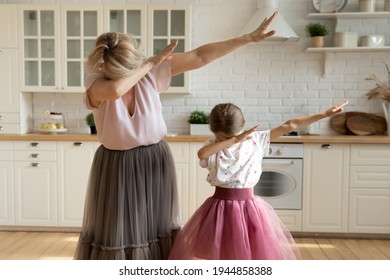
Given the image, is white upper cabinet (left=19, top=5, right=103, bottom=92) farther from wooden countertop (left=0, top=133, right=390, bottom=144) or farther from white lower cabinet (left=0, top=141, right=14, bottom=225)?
white lower cabinet (left=0, top=141, right=14, bottom=225)

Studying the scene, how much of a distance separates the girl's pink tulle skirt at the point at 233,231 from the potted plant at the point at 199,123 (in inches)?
98.4

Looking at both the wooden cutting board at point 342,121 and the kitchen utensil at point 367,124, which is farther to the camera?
the wooden cutting board at point 342,121

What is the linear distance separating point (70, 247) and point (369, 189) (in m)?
2.69

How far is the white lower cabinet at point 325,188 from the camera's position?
4.47m

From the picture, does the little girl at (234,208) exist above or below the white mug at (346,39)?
below

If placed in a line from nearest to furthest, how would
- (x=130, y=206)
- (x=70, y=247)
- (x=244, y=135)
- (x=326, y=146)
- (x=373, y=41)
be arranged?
(x=130, y=206), (x=244, y=135), (x=70, y=247), (x=326, y=146), (x=373, y=41)

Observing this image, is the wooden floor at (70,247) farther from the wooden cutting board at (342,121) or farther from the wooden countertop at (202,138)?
the wooden cutting board at (342,121)

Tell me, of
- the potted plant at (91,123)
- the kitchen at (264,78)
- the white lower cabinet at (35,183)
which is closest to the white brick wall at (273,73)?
the kitchen at (264,78)

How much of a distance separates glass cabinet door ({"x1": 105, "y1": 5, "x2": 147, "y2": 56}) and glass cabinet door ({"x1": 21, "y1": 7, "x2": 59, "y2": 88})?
1.82ft

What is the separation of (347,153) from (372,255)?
922mm

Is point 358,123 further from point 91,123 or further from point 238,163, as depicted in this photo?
point 238,163

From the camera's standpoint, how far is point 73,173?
4629mm

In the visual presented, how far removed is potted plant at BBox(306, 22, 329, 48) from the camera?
189 inches

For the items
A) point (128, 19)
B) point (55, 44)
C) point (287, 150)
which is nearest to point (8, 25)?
point (55, 44)
